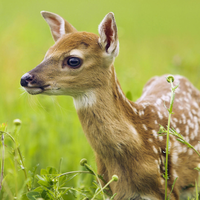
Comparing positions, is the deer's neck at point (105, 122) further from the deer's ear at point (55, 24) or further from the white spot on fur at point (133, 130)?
the deer's ear at point (55, 24)

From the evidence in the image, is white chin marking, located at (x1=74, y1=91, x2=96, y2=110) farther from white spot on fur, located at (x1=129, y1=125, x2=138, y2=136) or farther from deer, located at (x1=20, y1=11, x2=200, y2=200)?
white spot on fur, located at (x1=129, y1=125, x2=138, y2=136)

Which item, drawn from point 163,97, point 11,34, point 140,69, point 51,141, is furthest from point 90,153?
point 140,69

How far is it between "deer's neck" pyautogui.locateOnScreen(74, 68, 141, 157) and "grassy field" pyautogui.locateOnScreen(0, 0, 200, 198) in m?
0.30

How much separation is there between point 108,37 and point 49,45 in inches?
189

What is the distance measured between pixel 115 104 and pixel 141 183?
0.67m

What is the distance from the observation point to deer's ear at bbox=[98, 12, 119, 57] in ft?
9.52

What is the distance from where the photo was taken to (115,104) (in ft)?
9.85

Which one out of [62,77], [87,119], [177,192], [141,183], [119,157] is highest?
[62,77]

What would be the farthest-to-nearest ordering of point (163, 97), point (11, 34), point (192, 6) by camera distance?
1. point (192, 6)
2. point (11, 34)
3. point (163, 97)

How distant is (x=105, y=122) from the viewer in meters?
2.93

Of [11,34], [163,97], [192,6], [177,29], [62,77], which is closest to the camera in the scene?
[62,77]

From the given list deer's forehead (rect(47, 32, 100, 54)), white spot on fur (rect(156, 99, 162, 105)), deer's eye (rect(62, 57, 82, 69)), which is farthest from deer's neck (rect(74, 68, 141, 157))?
white spot on fur (rect(156, 99, 162, 105))

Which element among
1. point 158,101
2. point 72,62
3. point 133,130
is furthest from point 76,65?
point 158,101

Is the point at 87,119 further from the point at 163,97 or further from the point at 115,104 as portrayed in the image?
the point at 163,97
